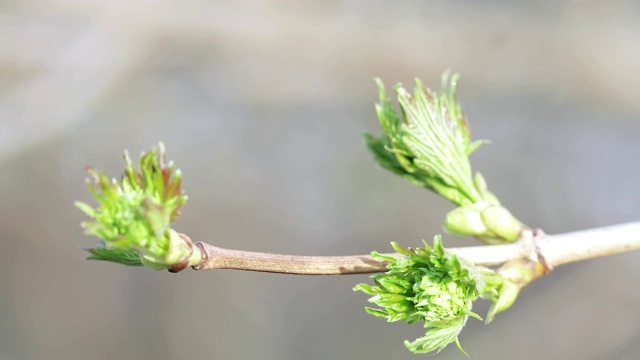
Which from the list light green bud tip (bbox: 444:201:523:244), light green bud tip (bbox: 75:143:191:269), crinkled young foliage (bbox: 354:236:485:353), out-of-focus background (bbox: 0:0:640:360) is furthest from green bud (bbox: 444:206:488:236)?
out-of-focus background (bbox: 0:0:640:360)

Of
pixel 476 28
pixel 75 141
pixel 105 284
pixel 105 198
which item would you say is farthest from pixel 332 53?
pixel 105 198

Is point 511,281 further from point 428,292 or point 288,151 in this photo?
point 288,151

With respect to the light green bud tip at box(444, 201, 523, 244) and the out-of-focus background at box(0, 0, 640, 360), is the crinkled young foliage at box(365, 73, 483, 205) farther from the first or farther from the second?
the out-of-focus background at box(0, 0, 640, 360)

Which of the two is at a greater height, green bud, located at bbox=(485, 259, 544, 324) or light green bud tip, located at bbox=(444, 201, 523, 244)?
light green bud tip, located at bbox=(444, 201, 523, 244)

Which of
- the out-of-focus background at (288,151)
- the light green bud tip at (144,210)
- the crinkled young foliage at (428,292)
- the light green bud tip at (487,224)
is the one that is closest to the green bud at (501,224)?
the light green bud tip at (487,224)

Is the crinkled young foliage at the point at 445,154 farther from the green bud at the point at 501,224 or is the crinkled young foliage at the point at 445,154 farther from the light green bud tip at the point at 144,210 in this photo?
the light green bud tip at the point at 144,210

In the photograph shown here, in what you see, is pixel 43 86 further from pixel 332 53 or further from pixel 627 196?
pixel 627 196
